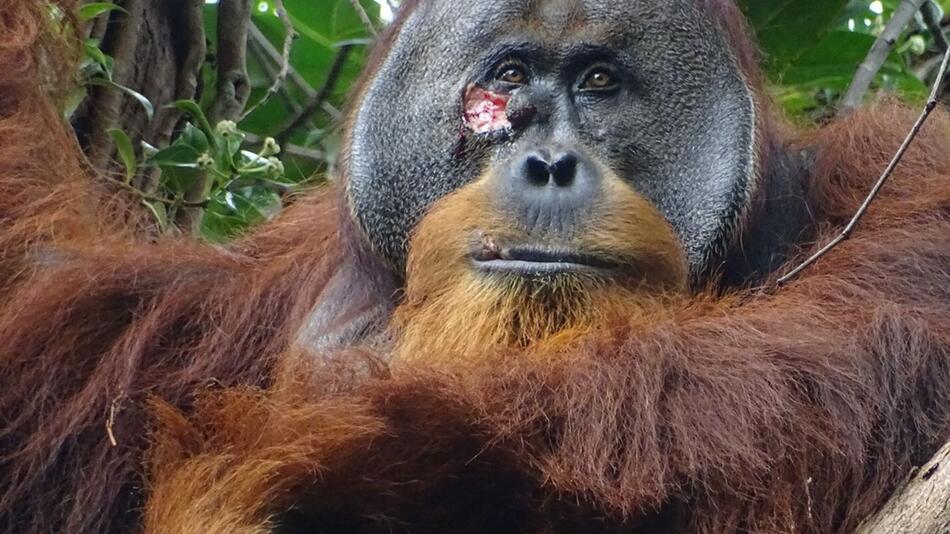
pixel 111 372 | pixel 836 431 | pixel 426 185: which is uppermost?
pixel 426 185

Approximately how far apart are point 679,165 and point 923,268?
1.61ft

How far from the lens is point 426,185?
298cm

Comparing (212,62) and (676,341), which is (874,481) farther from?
(212,62)

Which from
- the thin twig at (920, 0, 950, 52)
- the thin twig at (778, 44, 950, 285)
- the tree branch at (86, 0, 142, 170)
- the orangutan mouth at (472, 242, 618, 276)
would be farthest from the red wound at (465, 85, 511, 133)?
the thin twig at (920, 0, 950, 52)

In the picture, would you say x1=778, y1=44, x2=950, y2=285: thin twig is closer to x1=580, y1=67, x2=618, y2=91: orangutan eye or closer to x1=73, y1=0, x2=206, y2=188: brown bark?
x1=580, y1=67, x2=618, y2=91: orangutan eye

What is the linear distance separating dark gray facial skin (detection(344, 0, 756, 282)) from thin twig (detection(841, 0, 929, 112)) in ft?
2.46

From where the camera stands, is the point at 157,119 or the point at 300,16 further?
the point at 300,16

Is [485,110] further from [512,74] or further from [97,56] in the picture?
[97,56]

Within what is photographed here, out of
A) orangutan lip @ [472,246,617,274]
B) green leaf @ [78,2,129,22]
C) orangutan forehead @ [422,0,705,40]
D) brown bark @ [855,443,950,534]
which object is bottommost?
brown bark @ [855,443,950,534]

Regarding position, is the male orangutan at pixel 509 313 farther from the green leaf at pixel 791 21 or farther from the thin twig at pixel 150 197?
the green leaf at pixel 791 21

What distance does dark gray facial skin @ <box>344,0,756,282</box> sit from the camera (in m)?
2.87

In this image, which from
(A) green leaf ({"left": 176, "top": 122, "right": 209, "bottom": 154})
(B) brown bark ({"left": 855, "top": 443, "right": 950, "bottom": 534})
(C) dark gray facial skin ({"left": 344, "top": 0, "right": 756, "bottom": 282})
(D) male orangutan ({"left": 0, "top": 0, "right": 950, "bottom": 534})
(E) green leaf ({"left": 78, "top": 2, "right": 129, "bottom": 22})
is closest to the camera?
(B) brown bark ({"left": 855, "top": 443, "right": 950, "bottom": 534})

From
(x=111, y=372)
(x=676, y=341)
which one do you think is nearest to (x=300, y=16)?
(x=111, y=372)

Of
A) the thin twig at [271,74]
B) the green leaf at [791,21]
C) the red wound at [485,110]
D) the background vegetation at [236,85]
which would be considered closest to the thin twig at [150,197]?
the background vegetation at [236,85]
